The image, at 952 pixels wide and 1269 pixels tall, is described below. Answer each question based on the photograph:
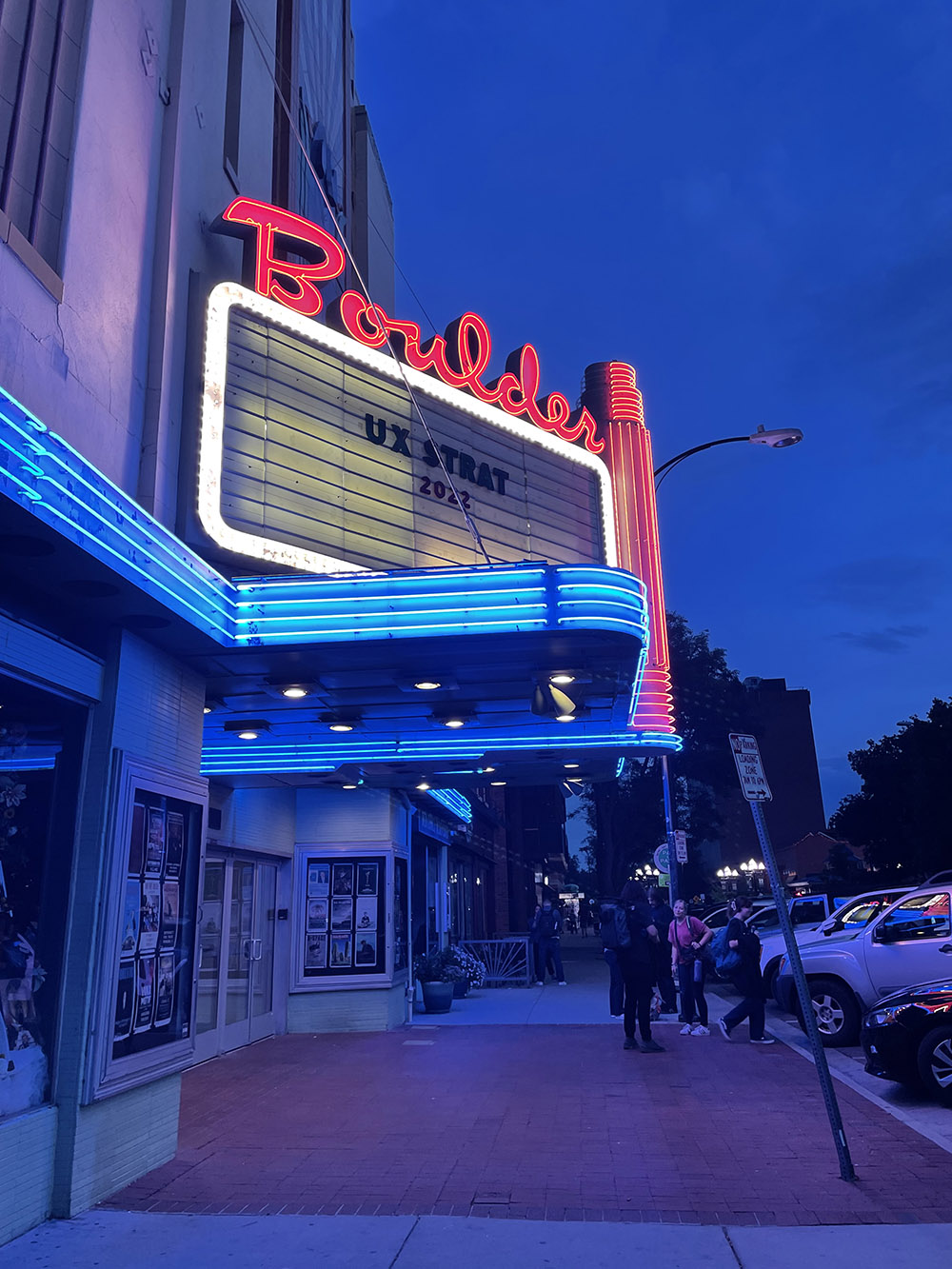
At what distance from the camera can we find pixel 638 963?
434 inches

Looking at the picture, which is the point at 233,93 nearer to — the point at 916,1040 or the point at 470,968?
the point at 916,1040

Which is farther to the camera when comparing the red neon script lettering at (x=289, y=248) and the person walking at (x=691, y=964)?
the person walking at (x=691, y=964)

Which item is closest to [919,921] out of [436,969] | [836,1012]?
[836,1012]

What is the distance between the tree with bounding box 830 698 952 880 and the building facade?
23026 mm

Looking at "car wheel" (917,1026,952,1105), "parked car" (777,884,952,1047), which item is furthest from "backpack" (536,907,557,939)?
"car wheel" (917,1026,952,1105)

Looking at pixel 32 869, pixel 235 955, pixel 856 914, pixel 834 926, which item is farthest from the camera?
pixel 856 914

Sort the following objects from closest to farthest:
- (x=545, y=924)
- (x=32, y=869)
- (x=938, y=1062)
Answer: (x=32, y=869) → (x=938, y=1062) → (x=545, y=924)

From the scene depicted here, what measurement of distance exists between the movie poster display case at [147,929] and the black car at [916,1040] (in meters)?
5.71

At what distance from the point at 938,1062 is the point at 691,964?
515cm

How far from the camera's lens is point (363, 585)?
25.8ft

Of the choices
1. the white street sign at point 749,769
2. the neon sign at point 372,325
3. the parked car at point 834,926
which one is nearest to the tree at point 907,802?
the parked car at point 834,926

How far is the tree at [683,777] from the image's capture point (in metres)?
33.4

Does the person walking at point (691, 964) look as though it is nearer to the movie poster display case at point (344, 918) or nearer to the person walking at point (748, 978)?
the person walking at point (748, 978)

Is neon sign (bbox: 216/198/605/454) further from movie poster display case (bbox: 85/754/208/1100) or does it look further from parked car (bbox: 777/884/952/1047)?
parked car (bbox: 777/884/952/1047)
